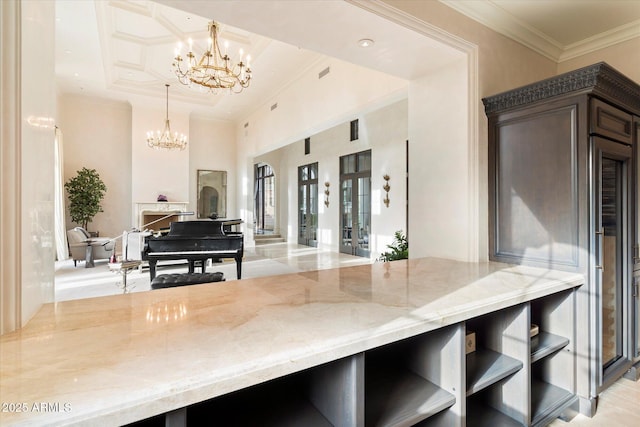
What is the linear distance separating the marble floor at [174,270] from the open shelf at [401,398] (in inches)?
144

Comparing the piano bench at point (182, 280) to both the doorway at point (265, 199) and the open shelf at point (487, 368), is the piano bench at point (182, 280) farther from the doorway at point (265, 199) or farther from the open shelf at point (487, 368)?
the doorway at point (265, 199)

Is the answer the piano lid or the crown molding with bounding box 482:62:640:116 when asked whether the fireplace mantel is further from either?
the crown molding with bounding box 482:62:640:116

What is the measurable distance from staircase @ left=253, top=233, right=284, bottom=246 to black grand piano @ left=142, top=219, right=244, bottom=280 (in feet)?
20.0

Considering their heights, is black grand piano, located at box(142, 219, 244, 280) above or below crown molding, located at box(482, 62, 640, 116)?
below

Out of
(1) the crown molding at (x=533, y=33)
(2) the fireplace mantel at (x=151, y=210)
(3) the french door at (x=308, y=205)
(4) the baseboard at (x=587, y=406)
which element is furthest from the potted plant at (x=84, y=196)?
(4) the baseboard at (x=587, y=406)

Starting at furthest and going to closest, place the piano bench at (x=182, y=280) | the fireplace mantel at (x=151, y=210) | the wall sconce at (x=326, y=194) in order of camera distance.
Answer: the wall sconce at (x=326, y=194) < the fireplace mantel at (x=151, y=210) < the piano bench at (x=182, y=280)

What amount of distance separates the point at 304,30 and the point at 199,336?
6.57 feet

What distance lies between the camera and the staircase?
11514 mm

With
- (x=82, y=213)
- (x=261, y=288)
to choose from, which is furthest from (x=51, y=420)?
(x=82, y=213)

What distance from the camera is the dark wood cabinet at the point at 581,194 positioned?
2.03m

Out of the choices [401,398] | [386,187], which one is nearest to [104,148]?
[386,187]

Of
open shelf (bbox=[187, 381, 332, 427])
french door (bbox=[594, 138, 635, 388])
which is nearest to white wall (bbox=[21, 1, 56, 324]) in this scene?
open shelf (bbox=[187, 381, 332, 427])

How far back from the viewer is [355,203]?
8.62m

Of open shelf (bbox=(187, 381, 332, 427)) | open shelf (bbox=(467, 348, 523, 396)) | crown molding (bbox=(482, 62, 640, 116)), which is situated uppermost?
crown molding (bbox=(482, 62, 640, 116))
